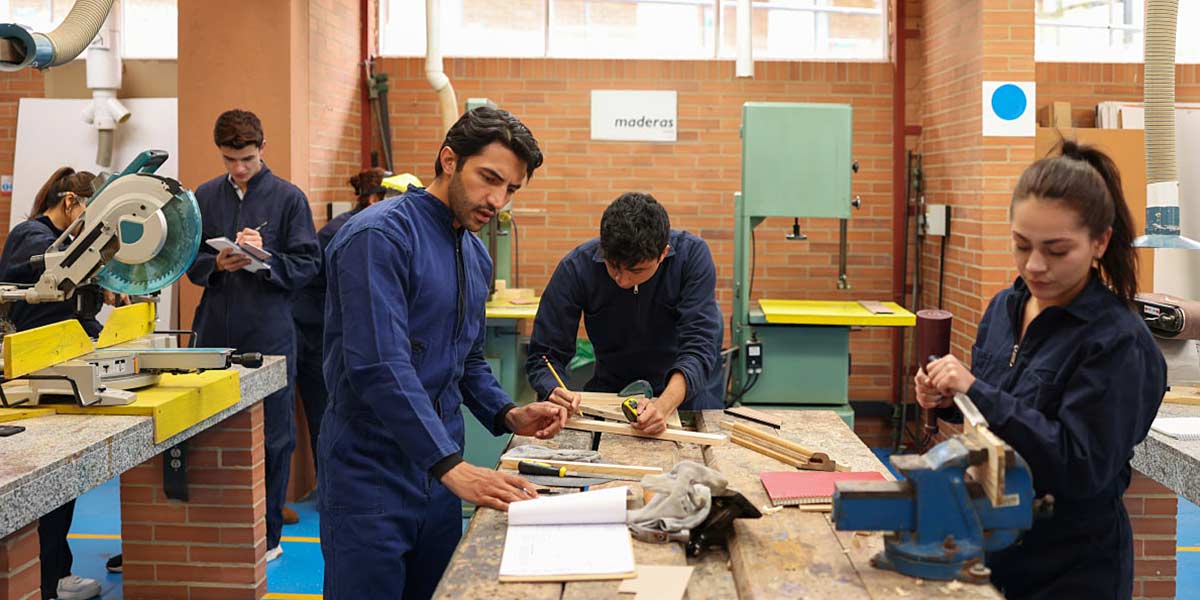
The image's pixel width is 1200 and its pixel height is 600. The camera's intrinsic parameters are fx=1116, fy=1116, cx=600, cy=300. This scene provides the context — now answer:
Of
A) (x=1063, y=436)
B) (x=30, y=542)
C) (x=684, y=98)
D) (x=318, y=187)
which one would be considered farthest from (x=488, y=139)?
(x=684, y=98)

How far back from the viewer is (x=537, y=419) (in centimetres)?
299

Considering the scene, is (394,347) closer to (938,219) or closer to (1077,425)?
(1077,425)

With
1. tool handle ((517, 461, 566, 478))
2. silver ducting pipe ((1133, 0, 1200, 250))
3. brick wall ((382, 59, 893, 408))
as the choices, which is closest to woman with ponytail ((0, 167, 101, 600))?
tool handle ((517, 461, 566, 478))

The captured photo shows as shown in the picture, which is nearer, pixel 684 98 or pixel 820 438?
pixel 820 438

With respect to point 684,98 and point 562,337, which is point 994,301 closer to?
point 562,337

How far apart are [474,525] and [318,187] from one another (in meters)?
4.18

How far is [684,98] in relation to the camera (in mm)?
7082

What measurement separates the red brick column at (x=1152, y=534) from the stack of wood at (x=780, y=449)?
1.84 meters

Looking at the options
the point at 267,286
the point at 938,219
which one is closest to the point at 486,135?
the point at 267,286

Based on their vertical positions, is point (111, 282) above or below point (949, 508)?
above

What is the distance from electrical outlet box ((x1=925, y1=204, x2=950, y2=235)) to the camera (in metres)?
6.55

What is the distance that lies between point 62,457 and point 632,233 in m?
1.68

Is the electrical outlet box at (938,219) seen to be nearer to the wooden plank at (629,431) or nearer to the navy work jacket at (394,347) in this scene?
the wooden plank at (629,431)

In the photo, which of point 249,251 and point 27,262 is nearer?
point 249,251
